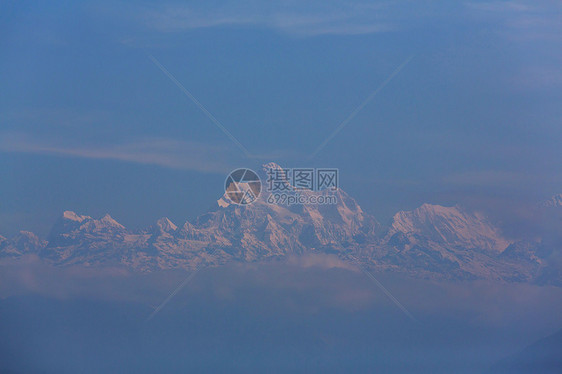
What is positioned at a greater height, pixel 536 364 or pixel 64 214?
pixel 64 214

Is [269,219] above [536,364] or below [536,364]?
above

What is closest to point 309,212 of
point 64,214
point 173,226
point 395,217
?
point 395,217

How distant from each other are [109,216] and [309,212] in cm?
594

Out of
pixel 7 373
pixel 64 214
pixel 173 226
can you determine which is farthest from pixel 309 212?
pixel 7 373

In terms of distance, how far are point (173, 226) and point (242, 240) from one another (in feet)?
7.02

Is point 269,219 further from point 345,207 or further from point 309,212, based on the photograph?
point 345,207

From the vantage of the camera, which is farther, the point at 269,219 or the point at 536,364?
the point at 269,219

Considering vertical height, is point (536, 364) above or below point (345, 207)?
below

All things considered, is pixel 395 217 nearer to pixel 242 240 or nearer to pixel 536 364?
pixel 242 240

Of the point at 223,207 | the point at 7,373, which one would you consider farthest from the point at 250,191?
the point at 7,373

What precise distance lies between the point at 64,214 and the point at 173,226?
3.19 meters

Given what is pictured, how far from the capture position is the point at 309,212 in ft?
55.0

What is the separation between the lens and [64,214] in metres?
16.1

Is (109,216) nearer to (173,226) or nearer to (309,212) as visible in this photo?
(173,226)
